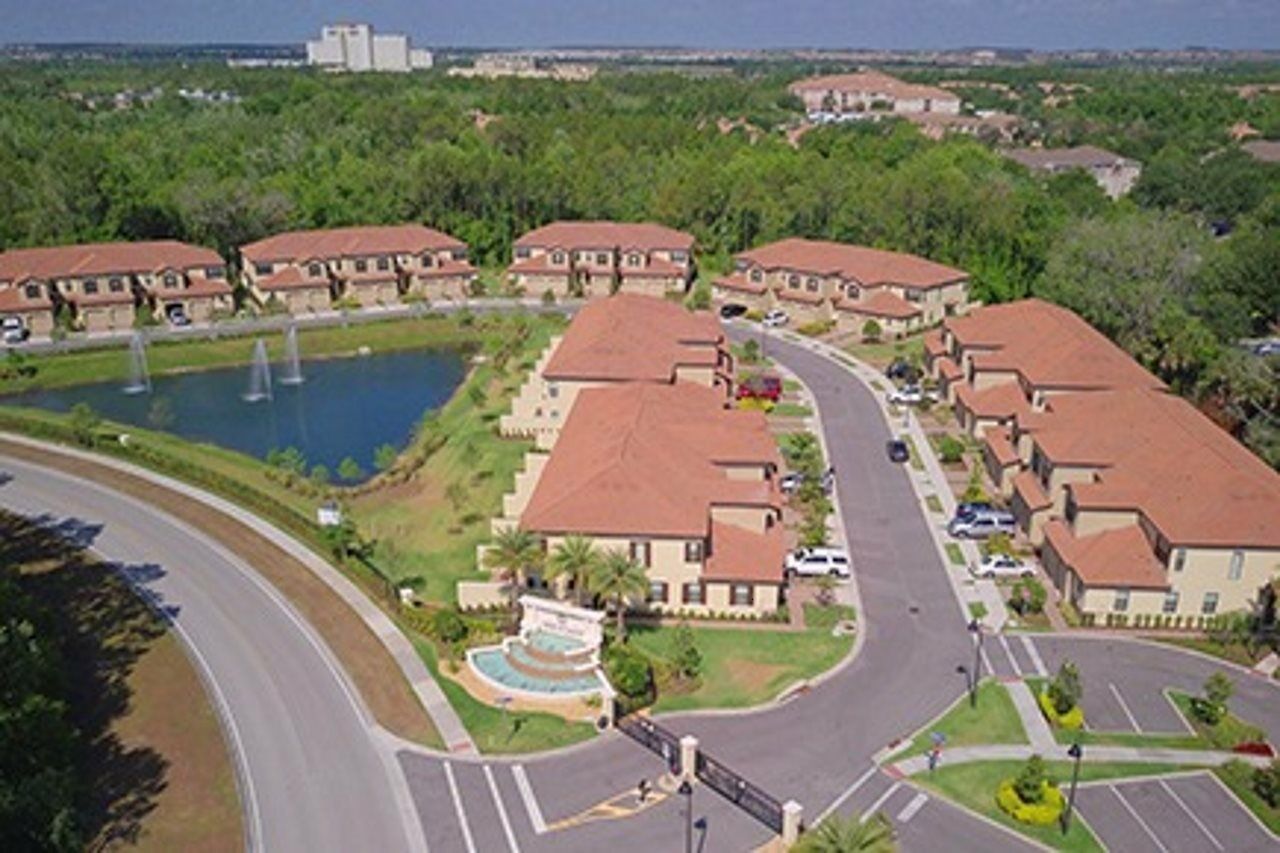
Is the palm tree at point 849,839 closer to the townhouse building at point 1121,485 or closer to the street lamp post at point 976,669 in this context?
the street lamp post at point 976,669

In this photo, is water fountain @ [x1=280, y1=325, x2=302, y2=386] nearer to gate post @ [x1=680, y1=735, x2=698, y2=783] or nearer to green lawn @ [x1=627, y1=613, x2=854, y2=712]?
green lawn @ [x1=627, y1=613, x2=854, y2=712]

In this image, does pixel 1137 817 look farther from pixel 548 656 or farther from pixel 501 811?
pixel 548 656

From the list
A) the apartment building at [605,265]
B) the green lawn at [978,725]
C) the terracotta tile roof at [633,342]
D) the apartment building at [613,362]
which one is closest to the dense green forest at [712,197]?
the apartment building at [605,265]

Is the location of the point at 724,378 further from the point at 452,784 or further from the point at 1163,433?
the point at 452,784

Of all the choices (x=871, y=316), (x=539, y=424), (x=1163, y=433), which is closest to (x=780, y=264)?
(x=871, y=316)

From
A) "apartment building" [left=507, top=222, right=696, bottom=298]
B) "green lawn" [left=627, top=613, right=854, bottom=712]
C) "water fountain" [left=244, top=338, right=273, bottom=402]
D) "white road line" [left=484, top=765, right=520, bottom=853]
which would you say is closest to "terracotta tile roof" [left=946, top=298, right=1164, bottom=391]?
"green lawn" [left=627, top=613, right=854, bottom=712]

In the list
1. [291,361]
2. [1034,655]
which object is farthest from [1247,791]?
[291,361]
